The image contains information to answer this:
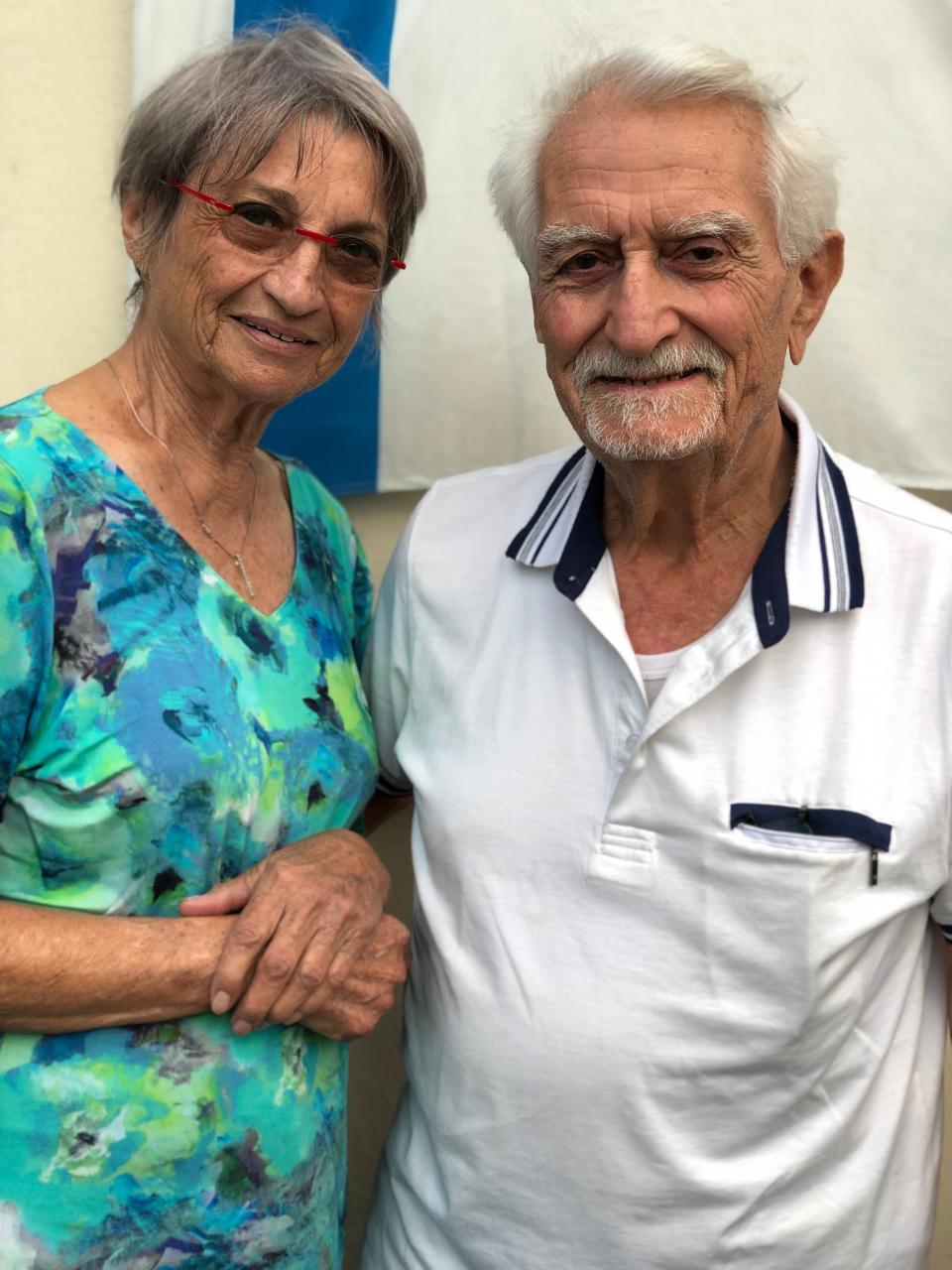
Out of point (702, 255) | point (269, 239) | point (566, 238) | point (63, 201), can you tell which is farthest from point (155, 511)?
point (63, 201)

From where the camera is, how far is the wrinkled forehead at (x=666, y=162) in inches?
63.4

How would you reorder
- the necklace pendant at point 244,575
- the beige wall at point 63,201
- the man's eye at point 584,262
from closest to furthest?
the man's eye at point 584,262
the necklace pendant at point 244,575
the beige wall at point 63,201

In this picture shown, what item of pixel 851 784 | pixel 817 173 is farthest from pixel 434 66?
pixel 851 784

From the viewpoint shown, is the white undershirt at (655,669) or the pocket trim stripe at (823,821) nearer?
the pocket trim stripe at (823,821)

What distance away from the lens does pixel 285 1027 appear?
1710mm

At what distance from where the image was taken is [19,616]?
147 cm

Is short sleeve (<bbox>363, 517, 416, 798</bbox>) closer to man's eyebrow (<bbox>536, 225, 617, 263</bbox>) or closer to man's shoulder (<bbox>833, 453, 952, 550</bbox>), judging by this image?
man's eyebrow (<bbox>536, 225, 617, 263</bbox>)

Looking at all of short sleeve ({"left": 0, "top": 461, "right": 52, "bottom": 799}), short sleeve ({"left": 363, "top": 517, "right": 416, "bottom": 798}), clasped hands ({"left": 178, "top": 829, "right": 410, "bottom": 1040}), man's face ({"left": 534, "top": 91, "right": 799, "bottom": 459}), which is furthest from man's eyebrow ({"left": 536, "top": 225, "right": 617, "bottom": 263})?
clasped hands ({"left": 178, "top": 829, "right": 410, "bottom": 1040})

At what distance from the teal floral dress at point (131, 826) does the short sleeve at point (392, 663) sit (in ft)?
1.02

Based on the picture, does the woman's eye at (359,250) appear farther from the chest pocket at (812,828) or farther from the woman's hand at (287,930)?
the chest pocket at (812,828)

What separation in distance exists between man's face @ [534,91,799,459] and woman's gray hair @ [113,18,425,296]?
29 cm

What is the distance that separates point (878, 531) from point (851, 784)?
13.4 inches

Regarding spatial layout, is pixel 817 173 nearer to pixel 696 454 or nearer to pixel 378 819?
pixel 696 454

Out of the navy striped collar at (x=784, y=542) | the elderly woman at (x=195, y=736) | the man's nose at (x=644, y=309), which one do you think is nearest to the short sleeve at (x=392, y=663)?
the elderly woman at (x=195, y=736)
